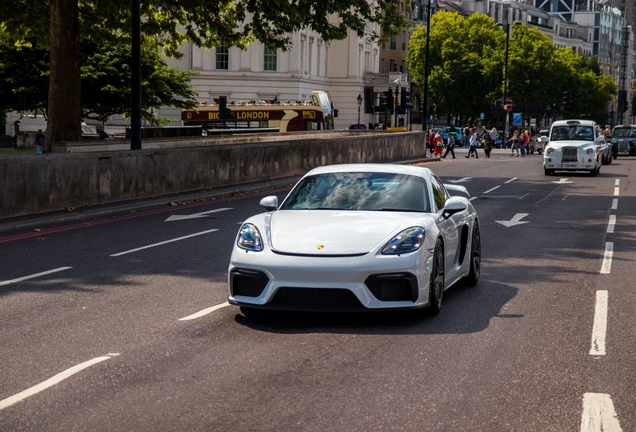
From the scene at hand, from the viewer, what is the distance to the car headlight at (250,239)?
898cm

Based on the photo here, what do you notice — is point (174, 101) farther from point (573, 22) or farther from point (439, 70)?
point (573, 22)

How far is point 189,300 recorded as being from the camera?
1018 cm

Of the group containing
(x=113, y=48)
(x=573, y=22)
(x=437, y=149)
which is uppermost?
(x=573, y=22)

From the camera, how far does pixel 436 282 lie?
30.1 ft

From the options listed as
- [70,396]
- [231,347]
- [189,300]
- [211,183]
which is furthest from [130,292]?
[211,183]

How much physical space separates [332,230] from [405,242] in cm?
63

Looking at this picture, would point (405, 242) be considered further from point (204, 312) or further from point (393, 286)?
point (204, 312)

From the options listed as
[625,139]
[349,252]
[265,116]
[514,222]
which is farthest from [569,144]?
[265,116]

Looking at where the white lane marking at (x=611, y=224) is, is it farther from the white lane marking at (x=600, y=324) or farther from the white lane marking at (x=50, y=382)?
the white lane marking at (x=50, y=382)

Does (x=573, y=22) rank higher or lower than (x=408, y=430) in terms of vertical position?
higher

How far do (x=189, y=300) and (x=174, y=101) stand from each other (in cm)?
4160

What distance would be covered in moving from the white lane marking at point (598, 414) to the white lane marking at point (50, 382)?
3.26 meters

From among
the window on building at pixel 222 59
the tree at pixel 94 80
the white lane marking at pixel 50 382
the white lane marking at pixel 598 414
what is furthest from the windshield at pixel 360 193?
the window on building at pixel 222 59

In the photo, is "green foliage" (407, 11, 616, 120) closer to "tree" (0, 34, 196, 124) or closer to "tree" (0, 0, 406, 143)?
"tree" (0, 34, 196, 124)
